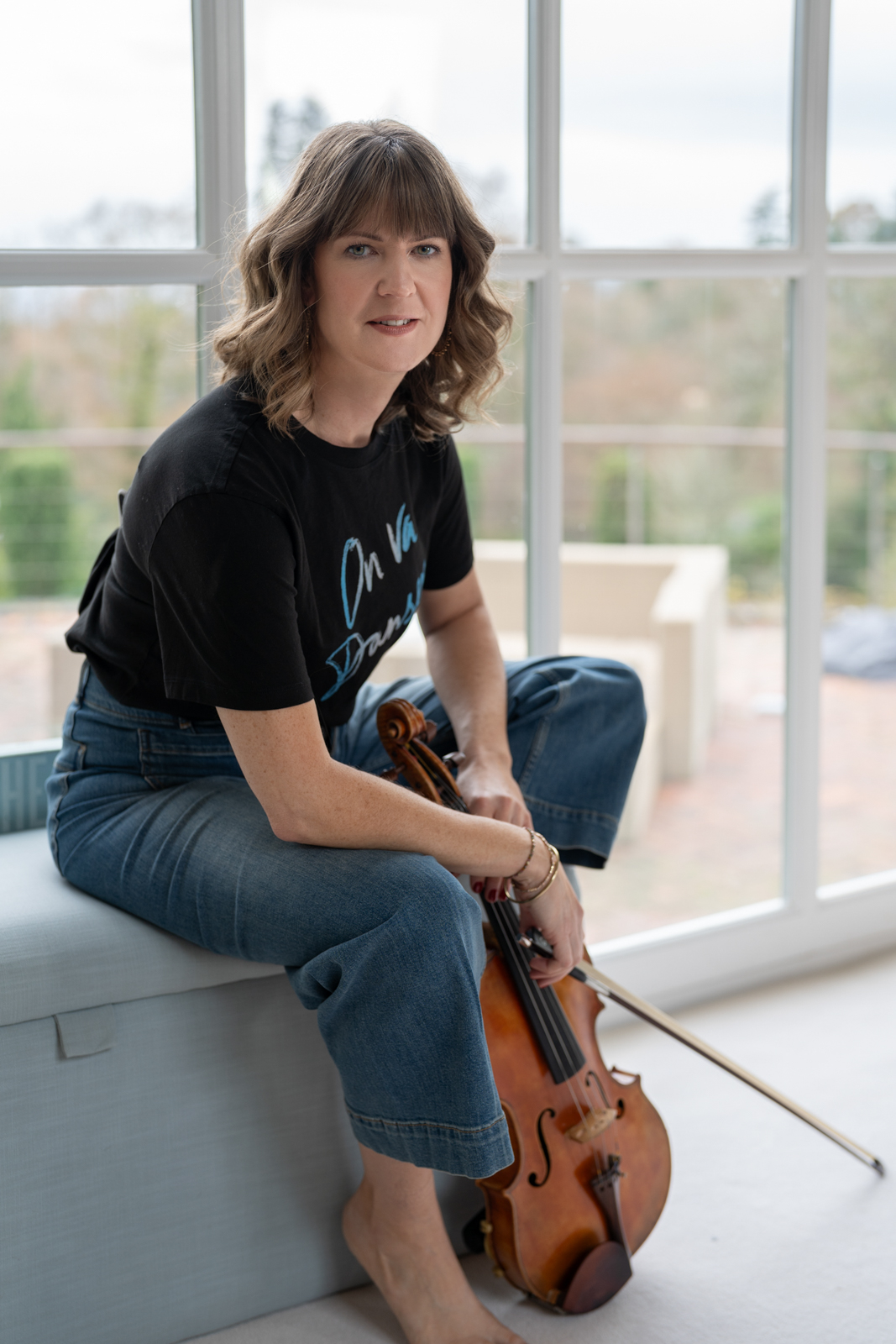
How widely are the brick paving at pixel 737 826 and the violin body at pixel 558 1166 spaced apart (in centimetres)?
78

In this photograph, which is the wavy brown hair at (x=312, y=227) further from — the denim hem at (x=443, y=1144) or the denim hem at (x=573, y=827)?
the denim hem at (x=443, y=1144)

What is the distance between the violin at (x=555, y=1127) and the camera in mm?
1330

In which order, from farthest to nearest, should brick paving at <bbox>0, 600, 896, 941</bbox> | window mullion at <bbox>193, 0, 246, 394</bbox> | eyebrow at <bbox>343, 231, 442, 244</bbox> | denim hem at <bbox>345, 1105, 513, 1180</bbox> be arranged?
1. brick paving at <bbox>0, 600, 896, 941</bbox>
2. window mullion at <bbox>193, 0, 246, 394</bbox>
3. eyebrow at <bbox>343, 231, 442, 244</bbox>
4. denim hem at <bbox>345, 1105, 513, 1180</bbox>

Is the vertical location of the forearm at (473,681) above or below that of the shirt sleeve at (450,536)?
below

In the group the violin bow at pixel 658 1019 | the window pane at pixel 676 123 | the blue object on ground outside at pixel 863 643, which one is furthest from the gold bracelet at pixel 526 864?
the blue object on ground outside at pixel 863 643

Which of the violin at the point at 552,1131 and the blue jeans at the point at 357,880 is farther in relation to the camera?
the violin at the point at 552,1131

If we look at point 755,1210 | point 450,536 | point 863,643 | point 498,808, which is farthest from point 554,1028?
point 863,643

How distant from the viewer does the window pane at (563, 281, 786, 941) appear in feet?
7.23

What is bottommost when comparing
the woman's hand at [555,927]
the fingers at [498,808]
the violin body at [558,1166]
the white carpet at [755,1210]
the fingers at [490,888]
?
the white carpet at [755,1210]

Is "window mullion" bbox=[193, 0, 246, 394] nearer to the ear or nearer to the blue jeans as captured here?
the ear

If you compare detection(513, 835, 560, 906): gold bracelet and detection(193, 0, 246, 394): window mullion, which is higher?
detection(193, 0, 246, 394): window mullion

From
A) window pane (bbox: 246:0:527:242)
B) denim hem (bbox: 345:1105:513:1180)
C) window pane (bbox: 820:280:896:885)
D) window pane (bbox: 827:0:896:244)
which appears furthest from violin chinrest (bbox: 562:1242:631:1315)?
window pane (bbox: 827:0:896:244)

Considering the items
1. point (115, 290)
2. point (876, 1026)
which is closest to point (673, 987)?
point (876, 1026)

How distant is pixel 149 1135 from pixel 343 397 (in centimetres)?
84
